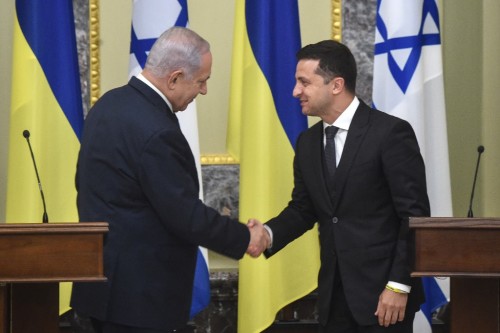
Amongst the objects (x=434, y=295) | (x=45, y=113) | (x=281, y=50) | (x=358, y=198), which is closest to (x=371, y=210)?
(x=358, y=198)

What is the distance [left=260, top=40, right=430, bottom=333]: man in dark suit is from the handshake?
0.70 feet

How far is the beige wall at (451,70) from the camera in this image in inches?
172

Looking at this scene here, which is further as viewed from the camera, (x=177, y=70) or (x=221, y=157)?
(x=221, y=157)

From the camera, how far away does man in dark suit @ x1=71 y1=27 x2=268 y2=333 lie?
2.60m

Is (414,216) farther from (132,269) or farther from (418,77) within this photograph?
(418,77)

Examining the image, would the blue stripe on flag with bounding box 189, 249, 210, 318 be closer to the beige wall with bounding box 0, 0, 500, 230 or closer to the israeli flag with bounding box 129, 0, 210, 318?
the israeli flag with bounding box 129, 0, 210, 318

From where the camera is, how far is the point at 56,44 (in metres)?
3.96

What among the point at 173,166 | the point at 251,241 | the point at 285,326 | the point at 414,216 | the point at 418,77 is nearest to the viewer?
the point at 173,166

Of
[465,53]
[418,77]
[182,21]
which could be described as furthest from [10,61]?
[465,53]

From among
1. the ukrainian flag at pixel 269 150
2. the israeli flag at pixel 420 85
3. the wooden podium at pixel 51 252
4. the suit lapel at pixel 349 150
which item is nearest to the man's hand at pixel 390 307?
the suit lapel at pixel 349 150

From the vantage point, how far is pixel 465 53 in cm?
444

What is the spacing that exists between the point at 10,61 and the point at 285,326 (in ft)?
6.23

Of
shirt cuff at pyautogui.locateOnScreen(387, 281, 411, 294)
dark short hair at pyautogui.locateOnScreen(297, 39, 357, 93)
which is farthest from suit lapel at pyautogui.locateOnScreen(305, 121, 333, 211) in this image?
shirt cuff at pyautogui.locateOnScreen(387, 281, 411, 294)

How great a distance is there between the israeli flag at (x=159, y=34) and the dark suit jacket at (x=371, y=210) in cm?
102
